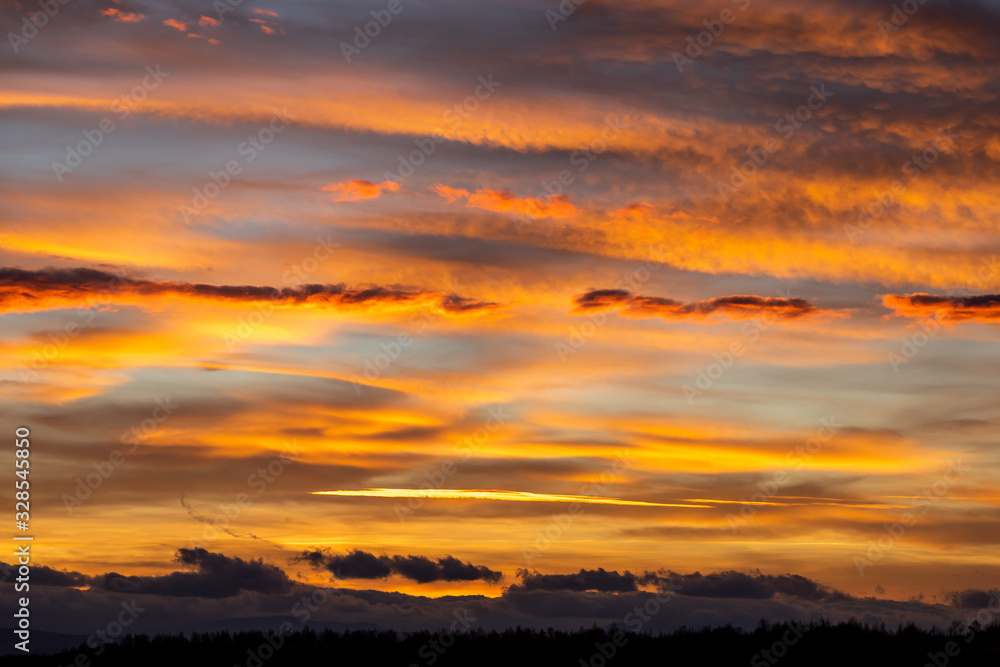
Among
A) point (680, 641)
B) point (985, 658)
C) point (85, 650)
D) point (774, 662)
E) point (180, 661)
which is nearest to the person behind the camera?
point (985, 658)

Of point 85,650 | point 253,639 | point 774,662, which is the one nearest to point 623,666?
point 774,662

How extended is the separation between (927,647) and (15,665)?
28863 millimetres

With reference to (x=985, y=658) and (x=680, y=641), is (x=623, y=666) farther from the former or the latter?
(x=985, y=658)

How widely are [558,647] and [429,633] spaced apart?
5130 millimetres

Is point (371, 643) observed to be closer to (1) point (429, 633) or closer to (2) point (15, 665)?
(1) point (429, 633)

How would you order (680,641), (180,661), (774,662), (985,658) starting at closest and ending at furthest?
(985,658)
(774,662)
(680,641)
(180,661)

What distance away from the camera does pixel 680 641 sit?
29297 mm

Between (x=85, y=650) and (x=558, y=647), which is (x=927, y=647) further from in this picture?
(x=85, y=650)

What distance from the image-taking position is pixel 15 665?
33.2m

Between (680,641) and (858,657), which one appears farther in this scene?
(680,641)

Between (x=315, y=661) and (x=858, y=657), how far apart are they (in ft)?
52.9

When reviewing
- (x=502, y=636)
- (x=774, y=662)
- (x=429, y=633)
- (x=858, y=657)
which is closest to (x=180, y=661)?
(x=429, y=633)

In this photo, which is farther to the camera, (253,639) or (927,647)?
(253,639)

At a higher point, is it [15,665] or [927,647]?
[927,647]
